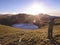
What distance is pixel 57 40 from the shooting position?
9.70 meters

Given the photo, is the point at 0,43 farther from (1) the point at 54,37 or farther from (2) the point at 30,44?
(1) the point at 54,37

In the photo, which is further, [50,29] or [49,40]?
[50,29]

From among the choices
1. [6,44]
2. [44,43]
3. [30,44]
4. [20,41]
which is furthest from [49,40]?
[6,44]

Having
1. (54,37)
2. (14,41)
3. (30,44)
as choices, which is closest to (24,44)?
(30,44)

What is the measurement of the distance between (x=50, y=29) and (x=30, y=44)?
2.00m

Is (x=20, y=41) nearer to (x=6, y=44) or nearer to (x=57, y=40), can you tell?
(x=6, y=44)

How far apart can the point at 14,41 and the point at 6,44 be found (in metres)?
0.64

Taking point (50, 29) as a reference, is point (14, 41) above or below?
below

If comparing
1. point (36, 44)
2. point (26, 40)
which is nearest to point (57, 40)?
point (36, 44)

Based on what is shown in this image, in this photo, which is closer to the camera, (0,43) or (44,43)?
(44,43)

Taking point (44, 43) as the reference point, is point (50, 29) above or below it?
above

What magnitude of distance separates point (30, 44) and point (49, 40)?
135 cm

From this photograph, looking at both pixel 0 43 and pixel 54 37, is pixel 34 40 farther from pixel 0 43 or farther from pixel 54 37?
pixel 0 43

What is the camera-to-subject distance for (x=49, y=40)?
378 inches
